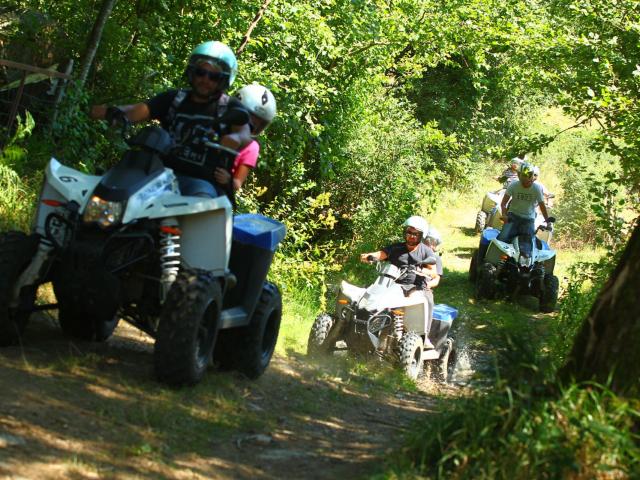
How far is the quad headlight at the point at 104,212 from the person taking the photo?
6074mm

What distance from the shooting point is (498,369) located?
540 centimetres

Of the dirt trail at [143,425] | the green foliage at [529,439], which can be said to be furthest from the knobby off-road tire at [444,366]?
the green foliage at [529,439]

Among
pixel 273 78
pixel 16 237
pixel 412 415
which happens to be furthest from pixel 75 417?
pixel 273 78

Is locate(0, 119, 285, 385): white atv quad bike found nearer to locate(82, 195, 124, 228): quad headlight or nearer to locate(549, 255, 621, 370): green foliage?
locate(82, 195, 124, 228): quad headlight

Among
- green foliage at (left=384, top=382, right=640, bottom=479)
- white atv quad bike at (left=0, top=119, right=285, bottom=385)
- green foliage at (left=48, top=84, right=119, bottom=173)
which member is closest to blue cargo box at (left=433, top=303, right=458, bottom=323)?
green foliage at (left=48, top=84, right=119, bottom=173)

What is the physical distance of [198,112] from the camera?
23.1ft

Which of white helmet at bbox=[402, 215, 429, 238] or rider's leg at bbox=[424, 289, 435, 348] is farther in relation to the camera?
white helmet at bbox=[402, 215, 429, 238]

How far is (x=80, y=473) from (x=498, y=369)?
2.17 metres

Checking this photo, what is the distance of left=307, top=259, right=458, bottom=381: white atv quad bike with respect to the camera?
11094 millimetres

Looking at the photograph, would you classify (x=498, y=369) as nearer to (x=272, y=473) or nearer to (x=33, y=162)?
(x=272, y=473)

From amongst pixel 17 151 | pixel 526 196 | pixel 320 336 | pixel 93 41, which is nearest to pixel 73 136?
pixel 17 151

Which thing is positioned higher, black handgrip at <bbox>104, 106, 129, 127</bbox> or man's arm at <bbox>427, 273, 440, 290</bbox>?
black handgrip at <bbox>104, 106, 129, 127</bbox>

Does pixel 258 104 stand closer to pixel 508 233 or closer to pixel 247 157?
pixel 247 157

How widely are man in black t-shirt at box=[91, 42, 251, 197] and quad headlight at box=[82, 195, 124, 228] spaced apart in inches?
29.2
